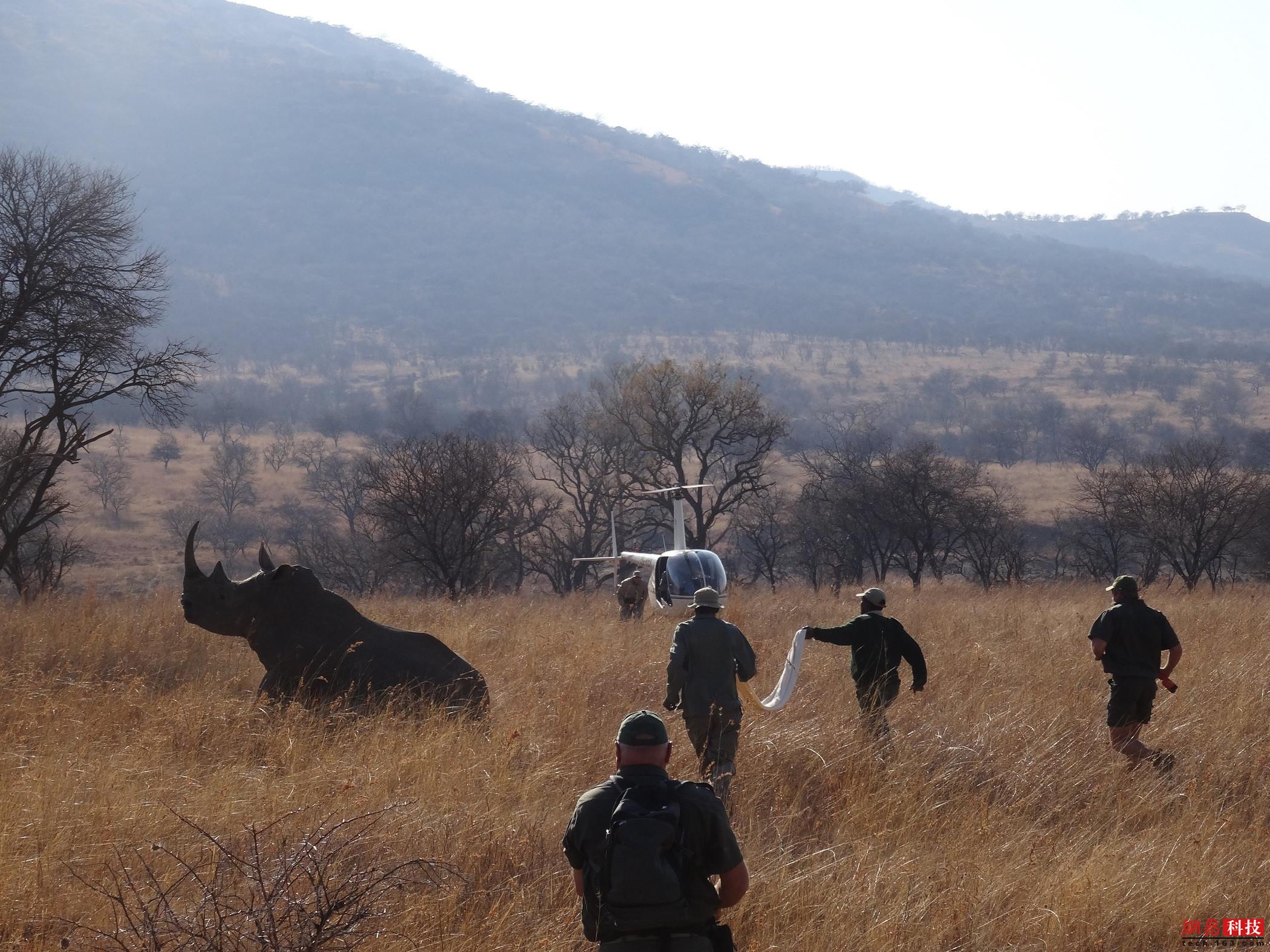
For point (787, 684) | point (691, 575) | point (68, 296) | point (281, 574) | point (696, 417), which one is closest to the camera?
point (787, 684)

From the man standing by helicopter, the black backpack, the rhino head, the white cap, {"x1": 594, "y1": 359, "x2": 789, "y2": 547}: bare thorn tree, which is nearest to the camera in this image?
the black backpack

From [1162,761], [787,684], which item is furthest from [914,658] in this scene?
[1162,761]

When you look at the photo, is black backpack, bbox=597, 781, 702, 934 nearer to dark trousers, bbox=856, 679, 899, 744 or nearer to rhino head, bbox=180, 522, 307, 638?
dark trousers, bbox=856, 679, 899, 744

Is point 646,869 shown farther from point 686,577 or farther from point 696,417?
point 696,417

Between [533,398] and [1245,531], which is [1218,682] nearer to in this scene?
[1245,531]

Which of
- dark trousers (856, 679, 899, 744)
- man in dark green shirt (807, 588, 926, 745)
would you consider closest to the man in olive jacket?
man in dark green shirt (807, 588, 926, 745)

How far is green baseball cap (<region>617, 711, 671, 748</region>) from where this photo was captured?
12.8ft

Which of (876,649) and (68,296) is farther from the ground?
(68,296)

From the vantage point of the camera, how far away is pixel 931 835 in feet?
24.0

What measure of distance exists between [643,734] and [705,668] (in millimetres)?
3991

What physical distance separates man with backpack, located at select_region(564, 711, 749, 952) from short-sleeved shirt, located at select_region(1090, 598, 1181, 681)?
6286 millimetres

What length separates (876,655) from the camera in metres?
9.30

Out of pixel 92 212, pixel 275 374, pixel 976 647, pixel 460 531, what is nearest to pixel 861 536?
pixel 460 531

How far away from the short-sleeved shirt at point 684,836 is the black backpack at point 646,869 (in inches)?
1.1
